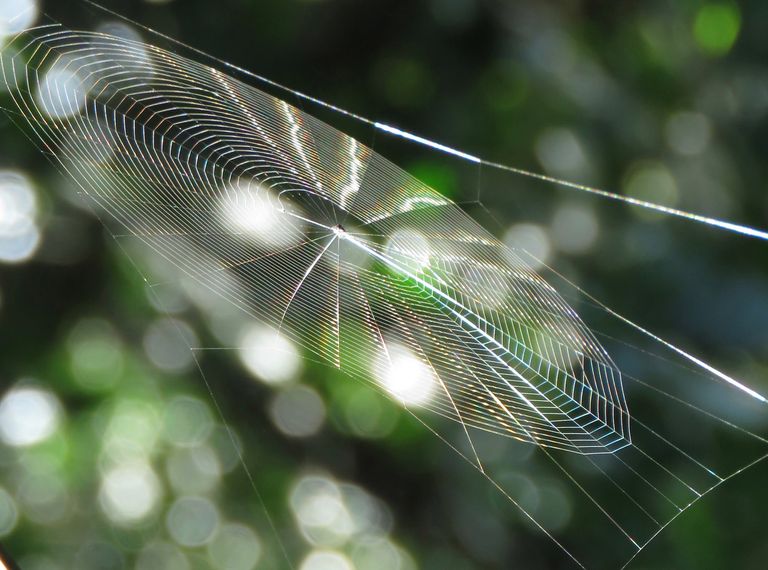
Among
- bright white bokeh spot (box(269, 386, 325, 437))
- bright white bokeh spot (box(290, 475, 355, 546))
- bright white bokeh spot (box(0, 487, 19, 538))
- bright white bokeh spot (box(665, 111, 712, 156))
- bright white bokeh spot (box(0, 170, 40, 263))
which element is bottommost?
bright white bokeh spot (box(0, 487, 19, 538))

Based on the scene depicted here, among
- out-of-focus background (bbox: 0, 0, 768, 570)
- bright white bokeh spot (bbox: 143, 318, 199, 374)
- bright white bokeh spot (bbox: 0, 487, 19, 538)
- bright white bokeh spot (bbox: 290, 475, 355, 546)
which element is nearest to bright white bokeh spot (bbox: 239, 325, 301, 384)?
out-of-focus background (bbox: 0, 0, 768, 570)

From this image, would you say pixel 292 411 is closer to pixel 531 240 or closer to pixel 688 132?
pixel 531 240

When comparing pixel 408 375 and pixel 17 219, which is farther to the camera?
pixel 17 219

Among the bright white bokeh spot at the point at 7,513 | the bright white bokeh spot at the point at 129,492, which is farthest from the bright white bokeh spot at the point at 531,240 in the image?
the bright white bokeh spot at the point at 7,513

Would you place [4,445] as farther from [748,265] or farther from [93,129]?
[748,265]

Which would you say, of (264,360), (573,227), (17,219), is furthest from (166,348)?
(573,227)

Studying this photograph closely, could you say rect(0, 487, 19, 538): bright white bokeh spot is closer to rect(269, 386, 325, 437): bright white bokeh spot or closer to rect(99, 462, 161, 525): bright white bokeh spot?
rect(99, 462, 161, 525): bright white bokeh spot

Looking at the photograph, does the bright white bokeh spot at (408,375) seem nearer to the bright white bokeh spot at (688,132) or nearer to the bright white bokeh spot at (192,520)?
the bright white bokeh spot at (192,520)
